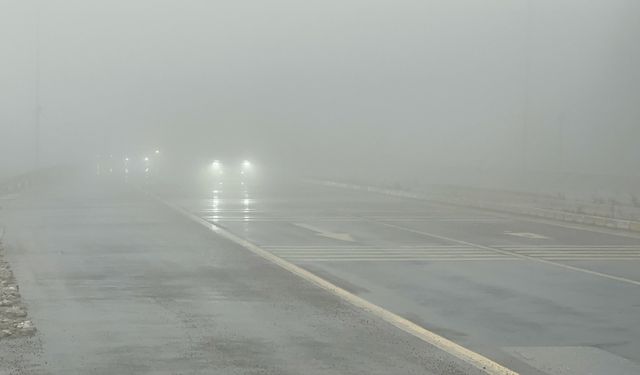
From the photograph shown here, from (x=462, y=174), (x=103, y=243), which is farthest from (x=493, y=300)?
(x=462, y=174)

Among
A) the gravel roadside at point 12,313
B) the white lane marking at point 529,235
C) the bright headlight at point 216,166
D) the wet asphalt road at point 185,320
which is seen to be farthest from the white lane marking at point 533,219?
the bright headlight at point 216,166

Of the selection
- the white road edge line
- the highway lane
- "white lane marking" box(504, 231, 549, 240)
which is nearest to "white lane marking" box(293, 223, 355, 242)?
the highway lane

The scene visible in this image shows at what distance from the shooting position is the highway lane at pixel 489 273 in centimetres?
982

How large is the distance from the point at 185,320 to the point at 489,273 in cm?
662

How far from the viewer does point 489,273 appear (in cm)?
1598

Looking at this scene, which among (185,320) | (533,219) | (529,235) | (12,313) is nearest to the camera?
(185,320)

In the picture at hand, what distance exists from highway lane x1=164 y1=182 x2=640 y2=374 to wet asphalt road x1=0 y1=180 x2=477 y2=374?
0.85 m

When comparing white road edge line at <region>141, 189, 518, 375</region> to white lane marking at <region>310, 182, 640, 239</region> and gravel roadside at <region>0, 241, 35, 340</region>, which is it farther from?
white lane marking at <region>310, 182, 640, 239</region>

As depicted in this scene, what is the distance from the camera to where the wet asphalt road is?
27.9ft

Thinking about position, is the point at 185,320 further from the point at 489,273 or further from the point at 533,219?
the point at 533,219

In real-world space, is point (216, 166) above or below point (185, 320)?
above

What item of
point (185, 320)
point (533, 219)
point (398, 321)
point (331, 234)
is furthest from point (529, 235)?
point (185, 320)

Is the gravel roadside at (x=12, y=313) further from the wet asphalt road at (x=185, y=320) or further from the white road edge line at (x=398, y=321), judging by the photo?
the white road edge line at (x=398, y=321)

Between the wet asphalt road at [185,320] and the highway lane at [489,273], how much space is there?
2.80ft
